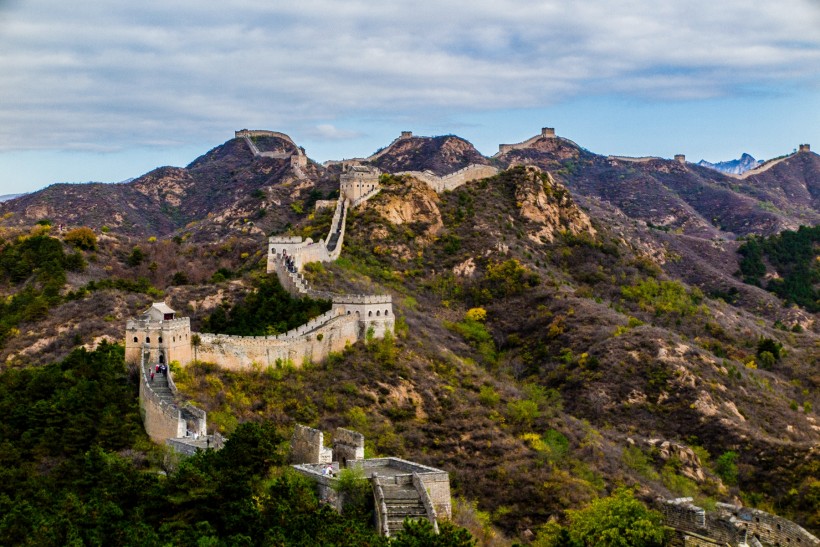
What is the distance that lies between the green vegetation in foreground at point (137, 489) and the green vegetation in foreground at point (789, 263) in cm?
9373

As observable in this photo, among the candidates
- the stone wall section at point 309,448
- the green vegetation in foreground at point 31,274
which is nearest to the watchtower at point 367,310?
the green vegetation in foreground at point 31,274

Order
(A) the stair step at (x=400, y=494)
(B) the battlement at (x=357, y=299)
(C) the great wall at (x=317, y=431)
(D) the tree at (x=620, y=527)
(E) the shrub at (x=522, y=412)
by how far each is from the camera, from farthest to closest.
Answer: (E) the shrub at (x=522, y=412)
(B) the battlement at (x=357, y=299)
(D) the tree at (x=620, y=527)
(A) the stair step at (x=400, y=494)
(C) the great wall at (x=317, y=431)

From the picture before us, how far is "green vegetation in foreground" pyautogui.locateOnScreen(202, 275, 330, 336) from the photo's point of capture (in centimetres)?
5762

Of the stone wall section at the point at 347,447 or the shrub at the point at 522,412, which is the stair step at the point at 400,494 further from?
the shrub at the point at 522,412

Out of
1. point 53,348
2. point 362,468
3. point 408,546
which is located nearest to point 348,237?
point 53,348

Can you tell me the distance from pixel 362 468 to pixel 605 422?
3597 cm

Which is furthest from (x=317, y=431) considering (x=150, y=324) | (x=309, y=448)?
(x=150, y=324)

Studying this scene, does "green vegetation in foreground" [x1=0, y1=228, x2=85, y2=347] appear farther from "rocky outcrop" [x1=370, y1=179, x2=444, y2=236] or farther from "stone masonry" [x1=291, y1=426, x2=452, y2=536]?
"stone masonry" [x1=291, y1=426, x2=452, y2=536]

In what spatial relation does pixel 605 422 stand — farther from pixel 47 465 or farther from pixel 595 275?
pixel 47 465

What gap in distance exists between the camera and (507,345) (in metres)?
80.6

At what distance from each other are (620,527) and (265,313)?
99.2 ft

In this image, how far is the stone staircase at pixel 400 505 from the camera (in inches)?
1221

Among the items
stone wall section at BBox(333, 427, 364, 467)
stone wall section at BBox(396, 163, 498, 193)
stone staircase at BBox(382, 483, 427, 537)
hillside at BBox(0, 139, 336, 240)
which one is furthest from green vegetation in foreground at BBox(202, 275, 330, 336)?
stone wall section at BBox(396, 163, 498, 193)

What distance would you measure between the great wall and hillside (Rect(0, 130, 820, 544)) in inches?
48.2
